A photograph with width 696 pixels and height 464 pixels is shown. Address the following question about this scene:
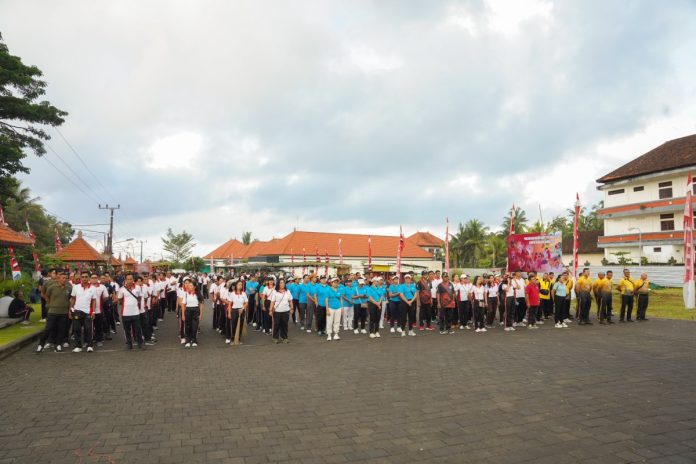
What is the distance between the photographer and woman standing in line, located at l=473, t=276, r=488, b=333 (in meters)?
14.2

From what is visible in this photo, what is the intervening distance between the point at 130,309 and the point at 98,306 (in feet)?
3.28

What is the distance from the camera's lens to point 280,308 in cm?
1170

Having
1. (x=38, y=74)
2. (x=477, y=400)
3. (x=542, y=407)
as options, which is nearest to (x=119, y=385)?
(x=477, y=400)

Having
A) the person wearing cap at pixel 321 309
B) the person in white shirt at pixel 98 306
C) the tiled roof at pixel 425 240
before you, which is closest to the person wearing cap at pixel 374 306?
the person wearing cap at pixel 321 309

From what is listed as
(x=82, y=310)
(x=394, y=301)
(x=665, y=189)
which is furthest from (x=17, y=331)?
(x=665, y=189)

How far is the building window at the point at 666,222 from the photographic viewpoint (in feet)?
123

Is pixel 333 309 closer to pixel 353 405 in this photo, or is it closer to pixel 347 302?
pixel 347 302

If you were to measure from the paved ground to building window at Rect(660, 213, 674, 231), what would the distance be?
111 ft

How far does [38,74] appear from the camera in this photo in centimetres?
1728

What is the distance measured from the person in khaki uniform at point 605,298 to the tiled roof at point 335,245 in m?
42.2

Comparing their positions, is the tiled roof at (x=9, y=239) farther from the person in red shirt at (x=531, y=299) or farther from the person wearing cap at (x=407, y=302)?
the person in red shirt at (x=531, y=299)

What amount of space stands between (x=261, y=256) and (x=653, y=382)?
194 feet

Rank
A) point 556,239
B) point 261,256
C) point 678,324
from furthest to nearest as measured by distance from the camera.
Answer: point 261,256, point 556,239, point 678,324

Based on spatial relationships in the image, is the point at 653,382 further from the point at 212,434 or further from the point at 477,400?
the point at 212,434
